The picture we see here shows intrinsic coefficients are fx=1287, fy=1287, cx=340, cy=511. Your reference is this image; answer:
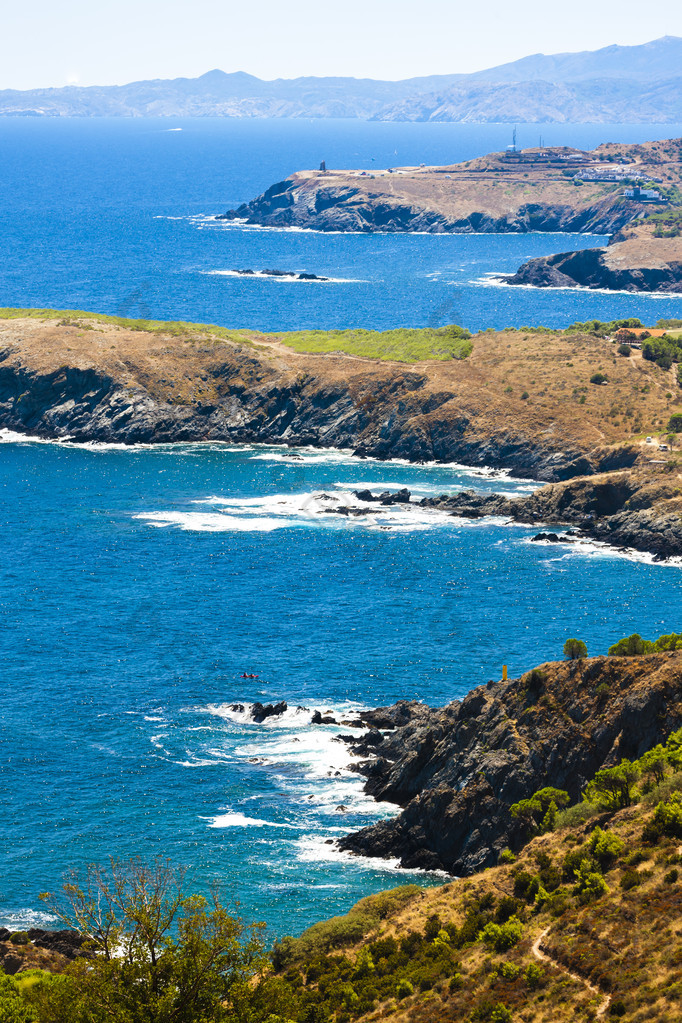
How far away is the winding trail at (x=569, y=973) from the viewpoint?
156 ft

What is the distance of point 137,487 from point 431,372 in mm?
47872

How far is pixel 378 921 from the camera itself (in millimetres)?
63219

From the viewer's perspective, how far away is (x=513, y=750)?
2992 inches

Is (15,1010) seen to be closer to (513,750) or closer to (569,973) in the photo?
(569,973)

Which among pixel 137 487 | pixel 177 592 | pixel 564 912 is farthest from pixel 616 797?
pixel 137 487

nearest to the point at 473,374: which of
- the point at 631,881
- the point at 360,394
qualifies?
the point at 360,394

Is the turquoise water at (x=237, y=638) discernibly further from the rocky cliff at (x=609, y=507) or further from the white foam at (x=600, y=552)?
the rocky cliff at (x=609, y=507)

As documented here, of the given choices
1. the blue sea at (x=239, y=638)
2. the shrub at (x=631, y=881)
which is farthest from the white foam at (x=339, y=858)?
the shrub at (x=631, y=881)

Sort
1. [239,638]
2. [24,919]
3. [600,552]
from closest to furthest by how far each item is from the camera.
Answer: [24,919] < [239,638] < [600,552]

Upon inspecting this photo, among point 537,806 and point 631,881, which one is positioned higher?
point 631,881

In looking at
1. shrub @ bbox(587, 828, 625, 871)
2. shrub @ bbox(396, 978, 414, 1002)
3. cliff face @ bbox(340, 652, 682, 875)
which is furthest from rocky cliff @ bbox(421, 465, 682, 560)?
shrub @ bbox(396, 978, 414, 1002)

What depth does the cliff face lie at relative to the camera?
71500 millimetres

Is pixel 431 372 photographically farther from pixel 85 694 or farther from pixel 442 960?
pixel 442 960

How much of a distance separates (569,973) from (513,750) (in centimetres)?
2564
